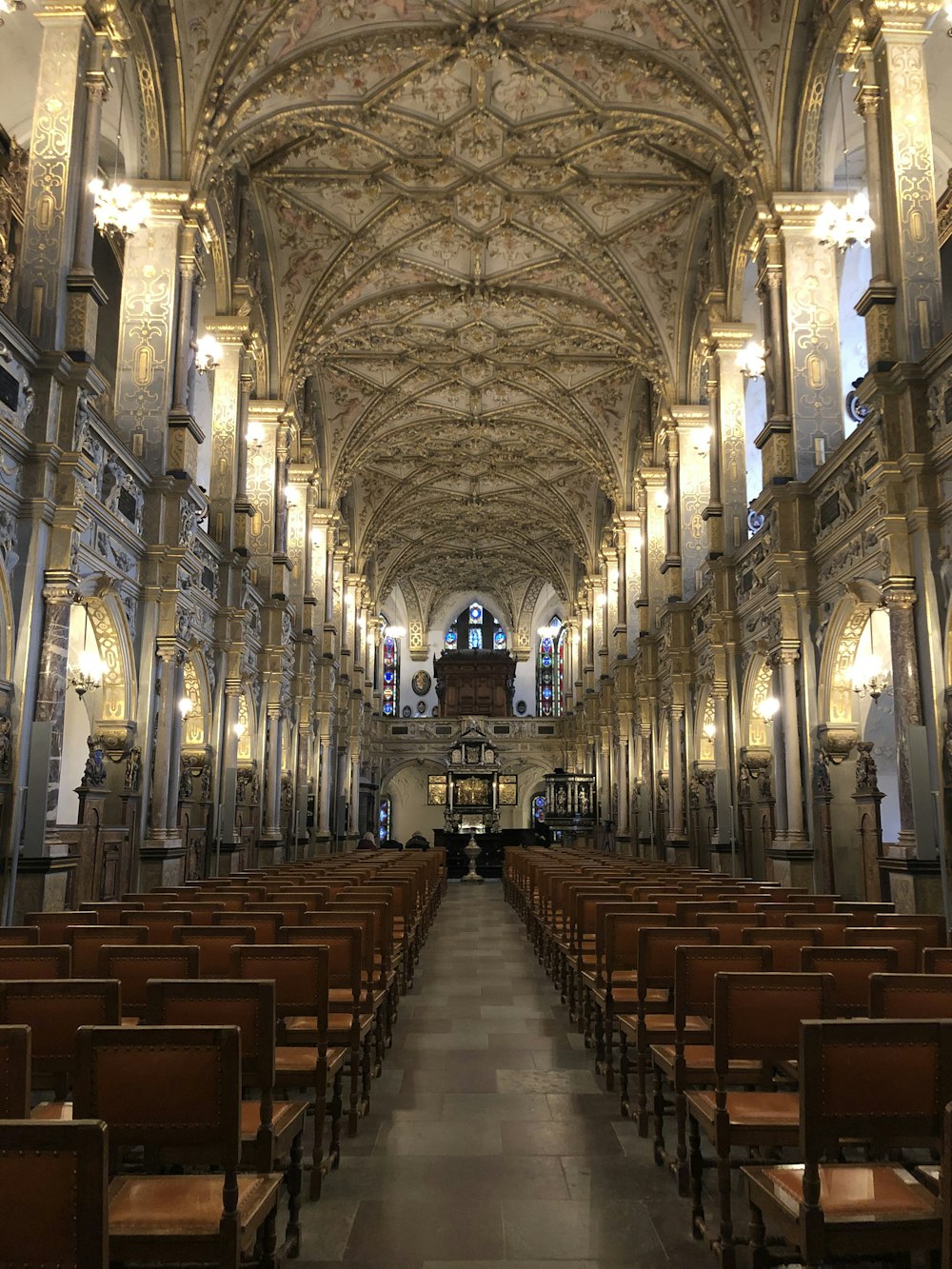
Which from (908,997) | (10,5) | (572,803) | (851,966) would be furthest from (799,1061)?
(572,803)

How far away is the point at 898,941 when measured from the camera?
568cm

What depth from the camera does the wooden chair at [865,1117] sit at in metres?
2.91

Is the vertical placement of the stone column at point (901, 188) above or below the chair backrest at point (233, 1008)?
above

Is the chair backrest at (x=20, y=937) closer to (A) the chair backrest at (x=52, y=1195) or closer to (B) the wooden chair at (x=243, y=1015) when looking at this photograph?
(B) the wooden chair at (x=243, y=1015)

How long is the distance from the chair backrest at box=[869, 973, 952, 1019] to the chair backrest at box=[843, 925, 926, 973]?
5.68 ft

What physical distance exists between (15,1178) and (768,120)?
16418 millimetres

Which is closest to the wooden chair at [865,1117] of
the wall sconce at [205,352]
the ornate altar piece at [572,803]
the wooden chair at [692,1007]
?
the wooden chair at [692,1007]

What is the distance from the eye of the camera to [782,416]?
1445 cm

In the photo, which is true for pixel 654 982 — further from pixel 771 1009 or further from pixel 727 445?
pixel 727 445

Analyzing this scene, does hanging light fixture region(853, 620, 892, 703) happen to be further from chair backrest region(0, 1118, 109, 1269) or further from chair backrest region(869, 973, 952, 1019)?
chair backrest region(0, 1118, 109, 1269)

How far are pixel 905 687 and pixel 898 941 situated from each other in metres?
4.80

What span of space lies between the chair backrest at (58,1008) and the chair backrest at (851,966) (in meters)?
3.06

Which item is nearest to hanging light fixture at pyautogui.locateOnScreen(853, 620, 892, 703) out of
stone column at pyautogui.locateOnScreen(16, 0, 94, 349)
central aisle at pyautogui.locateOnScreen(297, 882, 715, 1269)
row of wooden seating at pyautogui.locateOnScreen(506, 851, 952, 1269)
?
row of wooden seating at pyautogui.locateOnScreen(506, 851, 952, 1269)

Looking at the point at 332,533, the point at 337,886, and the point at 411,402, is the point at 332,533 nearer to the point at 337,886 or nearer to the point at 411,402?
the point at 411,402
